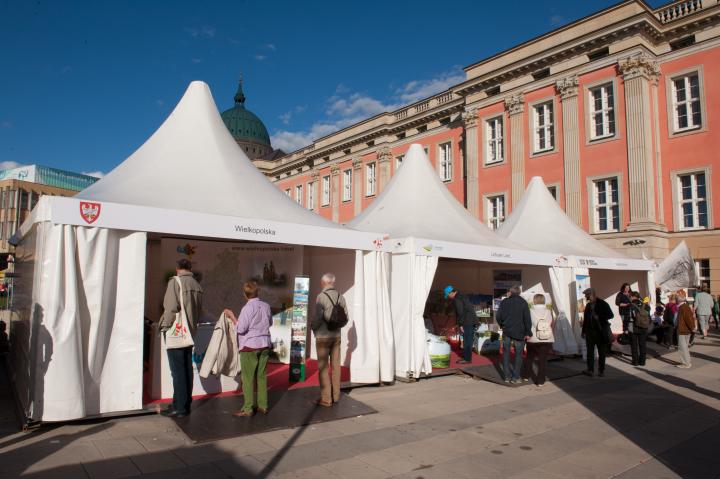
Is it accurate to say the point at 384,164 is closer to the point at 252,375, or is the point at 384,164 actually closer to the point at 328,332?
the point at 328,332

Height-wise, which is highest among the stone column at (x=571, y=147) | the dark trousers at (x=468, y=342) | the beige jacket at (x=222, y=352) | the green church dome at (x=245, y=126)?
the green church dome at (x=245, y=126)

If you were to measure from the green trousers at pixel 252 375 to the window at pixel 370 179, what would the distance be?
32258 mm

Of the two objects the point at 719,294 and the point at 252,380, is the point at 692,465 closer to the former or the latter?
the point at 252,380

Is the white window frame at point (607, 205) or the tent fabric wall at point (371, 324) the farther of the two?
the white window frame at point (607, 205)

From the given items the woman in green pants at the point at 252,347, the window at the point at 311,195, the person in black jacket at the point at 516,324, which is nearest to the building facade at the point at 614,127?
the person in black jacket at the point at 516,324

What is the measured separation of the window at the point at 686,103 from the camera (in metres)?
21.3

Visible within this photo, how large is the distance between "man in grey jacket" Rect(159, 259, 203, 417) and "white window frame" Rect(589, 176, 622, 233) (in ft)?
69.6

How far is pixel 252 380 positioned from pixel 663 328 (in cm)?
1353

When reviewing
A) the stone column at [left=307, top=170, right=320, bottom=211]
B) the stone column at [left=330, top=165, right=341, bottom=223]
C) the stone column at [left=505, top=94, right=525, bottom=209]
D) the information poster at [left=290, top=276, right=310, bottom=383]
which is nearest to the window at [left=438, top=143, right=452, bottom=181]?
the stone column at [left=505, top=94, right=525, bottom=209]

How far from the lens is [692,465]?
489 cm

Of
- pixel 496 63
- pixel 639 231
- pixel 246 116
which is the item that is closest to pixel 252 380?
pixel 639 231

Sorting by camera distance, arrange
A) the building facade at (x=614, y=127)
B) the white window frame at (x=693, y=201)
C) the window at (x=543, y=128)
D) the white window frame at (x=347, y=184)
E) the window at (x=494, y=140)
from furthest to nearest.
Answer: the white window frame at (x=347, y=184), the window at (x=494, y=140), the window at (x=543, y=128), the building facade at (x=614, y=127), the white window frame at (x=693, y=201)

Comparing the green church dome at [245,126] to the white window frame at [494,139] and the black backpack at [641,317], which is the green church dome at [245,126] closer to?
the white window frame at [494,139]

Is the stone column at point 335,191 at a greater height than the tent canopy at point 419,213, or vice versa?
the stone column at point 335,191
